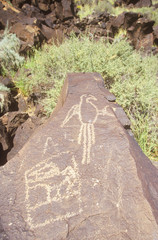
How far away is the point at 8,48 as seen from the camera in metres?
3.75

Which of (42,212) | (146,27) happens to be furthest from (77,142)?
(146,27)

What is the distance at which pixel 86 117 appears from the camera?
161 centimetres

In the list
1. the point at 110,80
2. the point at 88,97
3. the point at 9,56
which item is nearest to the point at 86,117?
the point at 88,97

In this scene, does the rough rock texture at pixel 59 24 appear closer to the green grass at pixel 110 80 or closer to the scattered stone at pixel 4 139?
the green grass at pixel 110 80

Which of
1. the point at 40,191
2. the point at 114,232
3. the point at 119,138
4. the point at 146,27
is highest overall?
the point at 146,27

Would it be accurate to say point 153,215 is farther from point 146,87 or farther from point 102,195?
point 146,87

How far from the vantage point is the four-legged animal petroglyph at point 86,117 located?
4.42 feet

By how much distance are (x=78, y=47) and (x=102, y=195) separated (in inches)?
133

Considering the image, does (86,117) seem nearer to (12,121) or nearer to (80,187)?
(80,187)

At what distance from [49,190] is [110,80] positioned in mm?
2584

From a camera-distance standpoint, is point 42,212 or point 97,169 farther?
point 97,169

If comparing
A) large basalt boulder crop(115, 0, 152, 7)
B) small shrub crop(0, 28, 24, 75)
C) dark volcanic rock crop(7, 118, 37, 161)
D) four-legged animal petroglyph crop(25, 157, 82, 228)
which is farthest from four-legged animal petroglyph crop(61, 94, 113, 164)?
large basalt boulder crop(115, 0, 152, 7)

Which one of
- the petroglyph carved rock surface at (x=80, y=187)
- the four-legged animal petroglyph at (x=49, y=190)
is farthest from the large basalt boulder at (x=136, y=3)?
the four-legged animal petroglyph at (x=49, y=190)

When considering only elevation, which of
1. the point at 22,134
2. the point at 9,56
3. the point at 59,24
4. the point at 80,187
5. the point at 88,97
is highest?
the point at 59,24
